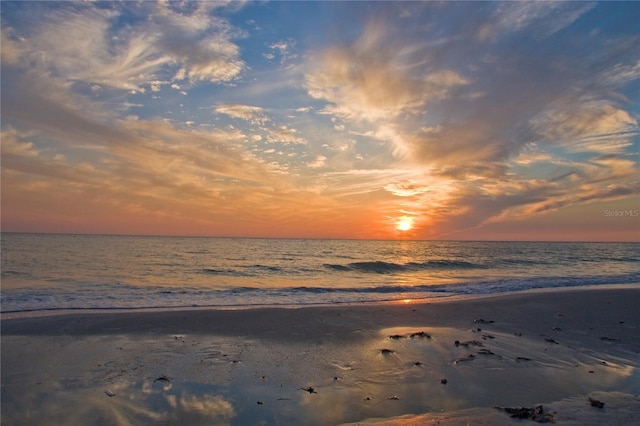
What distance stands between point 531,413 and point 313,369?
388 cm

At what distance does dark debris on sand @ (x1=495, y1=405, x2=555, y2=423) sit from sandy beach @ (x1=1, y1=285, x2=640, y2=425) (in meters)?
0.03

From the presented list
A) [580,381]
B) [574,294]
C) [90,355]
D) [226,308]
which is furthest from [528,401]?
[574,294]

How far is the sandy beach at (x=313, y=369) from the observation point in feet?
18.5

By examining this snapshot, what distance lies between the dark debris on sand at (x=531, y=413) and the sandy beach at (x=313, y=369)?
1.2 inches

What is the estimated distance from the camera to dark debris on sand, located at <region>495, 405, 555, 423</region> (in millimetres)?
5340

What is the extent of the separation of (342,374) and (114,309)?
10.9m

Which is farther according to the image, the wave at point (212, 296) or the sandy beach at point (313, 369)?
the wave at point (212, 296)

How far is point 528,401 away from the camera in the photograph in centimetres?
612

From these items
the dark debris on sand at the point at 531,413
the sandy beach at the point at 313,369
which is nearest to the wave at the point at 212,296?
the sandy beach at the point at 313,369

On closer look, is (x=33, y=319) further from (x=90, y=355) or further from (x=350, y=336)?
(x=350, y=336)

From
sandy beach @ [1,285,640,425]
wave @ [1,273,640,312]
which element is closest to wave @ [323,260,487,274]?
wave @ [1,273,640,312]

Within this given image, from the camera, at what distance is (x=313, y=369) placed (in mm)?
7605

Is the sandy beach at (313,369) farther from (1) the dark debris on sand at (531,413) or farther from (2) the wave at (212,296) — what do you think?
(2) the wave at (212,296)

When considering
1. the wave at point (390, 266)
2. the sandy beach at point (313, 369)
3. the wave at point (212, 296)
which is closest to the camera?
the sandy beach at point (313, 369)
